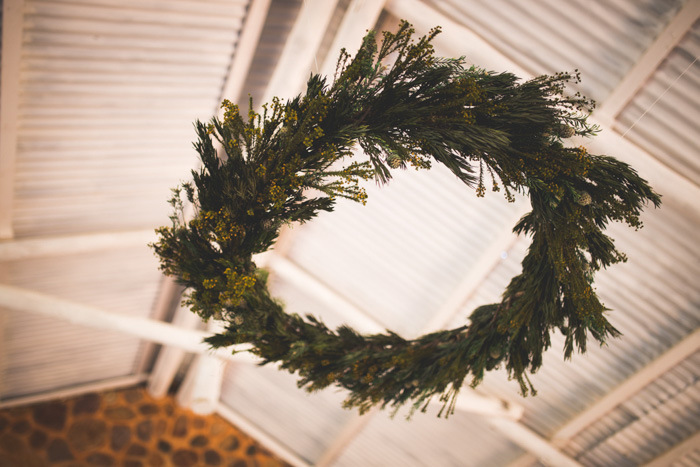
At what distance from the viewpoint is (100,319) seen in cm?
375

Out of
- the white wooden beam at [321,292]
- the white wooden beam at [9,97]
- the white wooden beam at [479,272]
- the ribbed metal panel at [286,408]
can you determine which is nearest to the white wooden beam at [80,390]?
the ribbed metal panel at [286,408]

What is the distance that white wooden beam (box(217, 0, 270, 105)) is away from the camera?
288 cm

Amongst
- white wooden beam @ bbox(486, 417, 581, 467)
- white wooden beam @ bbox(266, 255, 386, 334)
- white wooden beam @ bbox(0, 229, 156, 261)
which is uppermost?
white wooden beam @ bbox(266, 255, 386, 334)

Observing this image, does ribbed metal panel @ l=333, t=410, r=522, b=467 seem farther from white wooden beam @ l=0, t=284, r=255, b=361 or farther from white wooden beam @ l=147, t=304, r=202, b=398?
white wooden beam @ l=147, t=304, r=202, b=398

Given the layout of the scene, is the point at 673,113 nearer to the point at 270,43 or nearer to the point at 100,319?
the point at 270,43

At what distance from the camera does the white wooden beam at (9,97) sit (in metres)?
2.43

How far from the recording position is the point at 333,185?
1.55 meters

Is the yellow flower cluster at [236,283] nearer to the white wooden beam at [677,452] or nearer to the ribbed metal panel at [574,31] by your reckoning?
the ribbed metal panel at [574,31]

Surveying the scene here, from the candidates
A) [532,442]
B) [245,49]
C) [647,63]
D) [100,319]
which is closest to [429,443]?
[532,442]

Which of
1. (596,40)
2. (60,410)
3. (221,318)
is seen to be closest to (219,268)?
(221,318)

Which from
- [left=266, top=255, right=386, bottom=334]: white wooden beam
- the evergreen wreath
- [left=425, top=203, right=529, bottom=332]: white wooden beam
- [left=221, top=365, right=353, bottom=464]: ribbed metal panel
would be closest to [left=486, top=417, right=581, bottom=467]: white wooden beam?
[left=425, top=203, right=529, bottom=332]: white wooden beam

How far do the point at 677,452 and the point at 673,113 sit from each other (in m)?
2.78

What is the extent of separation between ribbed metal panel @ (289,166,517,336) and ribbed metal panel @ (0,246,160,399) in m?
1.75

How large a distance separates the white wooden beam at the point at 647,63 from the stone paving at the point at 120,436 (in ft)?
18.3
